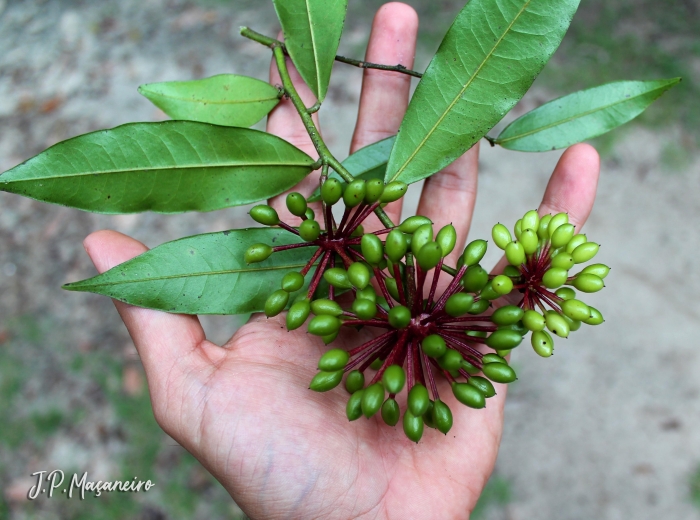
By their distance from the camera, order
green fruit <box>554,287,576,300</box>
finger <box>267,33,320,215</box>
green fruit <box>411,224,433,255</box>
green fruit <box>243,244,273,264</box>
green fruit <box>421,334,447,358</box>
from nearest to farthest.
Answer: green fruit <box>421,334,447,358</box>
green fruit <box>411,224,433,255</box>
green fruit <box>554,287,576,300</box>
green fruit <box>243,244,273,264</box>
finger <box>267,33,320,215</box>

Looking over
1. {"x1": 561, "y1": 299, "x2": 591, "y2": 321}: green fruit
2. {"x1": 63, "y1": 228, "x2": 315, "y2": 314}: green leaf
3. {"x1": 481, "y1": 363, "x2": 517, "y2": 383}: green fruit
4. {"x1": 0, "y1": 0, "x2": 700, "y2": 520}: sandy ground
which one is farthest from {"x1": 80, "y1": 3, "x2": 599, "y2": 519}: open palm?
{"x1": 0, "y1": 0, "x2": 700, "y2": 520}: sandy ground

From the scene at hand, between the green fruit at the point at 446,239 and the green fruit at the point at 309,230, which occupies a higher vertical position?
the green fruit at the point at 446,239

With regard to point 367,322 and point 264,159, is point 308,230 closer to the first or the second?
point 367,322

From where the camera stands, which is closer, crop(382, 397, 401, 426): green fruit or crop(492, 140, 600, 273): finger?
crop(382, 397, 401, 426): green fruit

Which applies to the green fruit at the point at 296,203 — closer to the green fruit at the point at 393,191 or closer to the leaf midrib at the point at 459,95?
the green fruit at the point at 393,191

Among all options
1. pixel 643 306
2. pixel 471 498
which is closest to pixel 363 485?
pixel 471 498

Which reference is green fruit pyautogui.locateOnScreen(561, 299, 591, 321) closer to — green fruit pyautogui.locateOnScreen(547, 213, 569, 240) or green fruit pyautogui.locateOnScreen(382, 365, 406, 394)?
green fruit pyautogui.locateOnScreen(547, 213, 569, 240)

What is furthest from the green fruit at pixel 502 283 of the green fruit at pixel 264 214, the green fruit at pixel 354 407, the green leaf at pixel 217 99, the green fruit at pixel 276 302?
the green leaf at pixel 217 99
